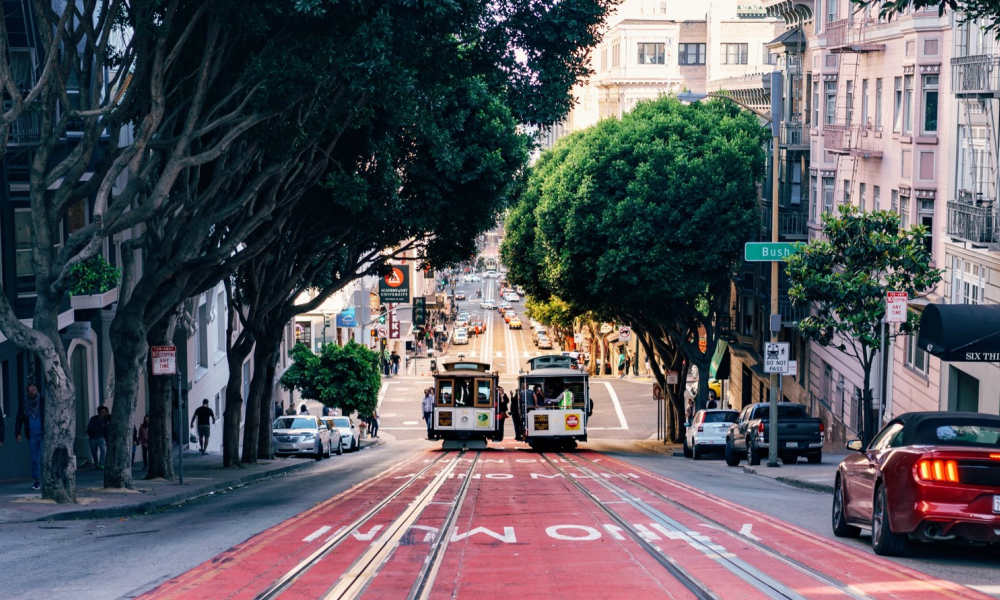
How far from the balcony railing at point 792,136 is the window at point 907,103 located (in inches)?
453

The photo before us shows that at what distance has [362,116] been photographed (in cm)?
2347

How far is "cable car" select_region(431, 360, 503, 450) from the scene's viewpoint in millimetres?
39812

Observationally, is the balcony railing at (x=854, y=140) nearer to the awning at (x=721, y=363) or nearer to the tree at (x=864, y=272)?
the tree at (x=864, y=272)

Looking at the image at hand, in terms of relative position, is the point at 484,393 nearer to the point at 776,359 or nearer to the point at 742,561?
the point at 776,359

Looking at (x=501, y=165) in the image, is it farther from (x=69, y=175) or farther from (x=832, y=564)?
(x=832, y=564)

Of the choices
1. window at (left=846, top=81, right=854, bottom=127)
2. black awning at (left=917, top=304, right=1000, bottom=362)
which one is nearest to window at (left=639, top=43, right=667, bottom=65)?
window at (left=846, top=81, right=854, bottom=127)

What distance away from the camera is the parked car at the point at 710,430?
123 ft

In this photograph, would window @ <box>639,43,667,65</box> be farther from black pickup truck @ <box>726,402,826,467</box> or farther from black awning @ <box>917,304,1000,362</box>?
black awning @ <box>917,304,1000,362</box>

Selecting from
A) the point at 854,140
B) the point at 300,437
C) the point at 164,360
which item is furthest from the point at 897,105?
the point at 164,360

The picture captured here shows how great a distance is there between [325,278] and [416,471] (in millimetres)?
11718

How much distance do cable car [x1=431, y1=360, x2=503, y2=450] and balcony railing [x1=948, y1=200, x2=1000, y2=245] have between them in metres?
15.7

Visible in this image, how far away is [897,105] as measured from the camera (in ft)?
119

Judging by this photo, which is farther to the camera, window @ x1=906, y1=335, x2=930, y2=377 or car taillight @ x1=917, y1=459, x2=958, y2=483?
window @ x1=906, y1=335, x2=930, y2=377

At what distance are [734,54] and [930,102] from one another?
169 ft
